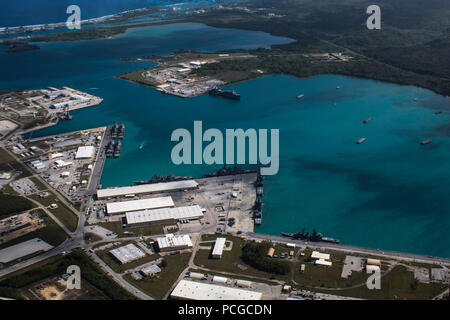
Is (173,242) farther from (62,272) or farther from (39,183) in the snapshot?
(39,183)

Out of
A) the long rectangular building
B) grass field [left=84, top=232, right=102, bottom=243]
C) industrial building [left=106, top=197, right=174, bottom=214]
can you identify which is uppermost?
the long rectangular building

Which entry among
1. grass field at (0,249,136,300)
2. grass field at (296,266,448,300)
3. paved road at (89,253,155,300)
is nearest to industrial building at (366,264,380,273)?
grass field at (296,266,448,300)

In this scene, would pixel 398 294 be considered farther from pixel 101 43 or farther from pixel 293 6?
pixel 293 6

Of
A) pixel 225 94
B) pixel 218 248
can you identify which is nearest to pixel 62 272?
pixel 218 248

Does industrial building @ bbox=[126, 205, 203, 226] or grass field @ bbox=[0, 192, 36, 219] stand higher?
grass field @ bbox=[0, 192, 36, 219]

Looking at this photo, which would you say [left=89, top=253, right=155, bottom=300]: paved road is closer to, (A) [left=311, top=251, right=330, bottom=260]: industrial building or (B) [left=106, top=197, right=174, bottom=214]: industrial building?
(B) [left=106, top=197, right=174, bottom=214]: industrial building

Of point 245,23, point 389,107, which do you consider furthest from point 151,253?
point 245,23

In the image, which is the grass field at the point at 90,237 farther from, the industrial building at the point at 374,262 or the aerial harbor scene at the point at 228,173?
the industrial building at the point at 374,262
